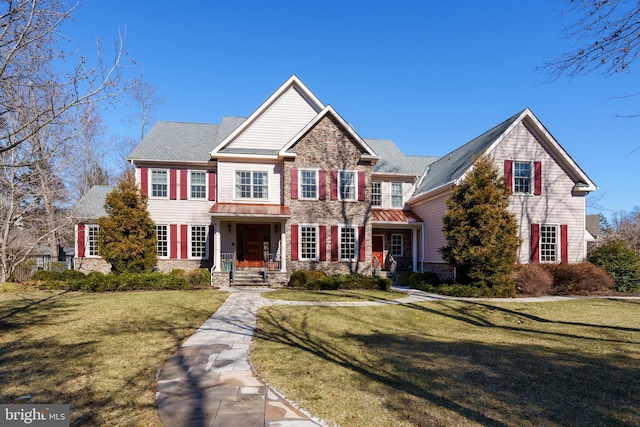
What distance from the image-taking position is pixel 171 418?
3.81 meters

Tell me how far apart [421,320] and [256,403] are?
675 centimetres

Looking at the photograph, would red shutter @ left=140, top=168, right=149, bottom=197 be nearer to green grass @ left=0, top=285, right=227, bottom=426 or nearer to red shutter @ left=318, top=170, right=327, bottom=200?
green grass @ left=0, top=285, right=227, bottom=426

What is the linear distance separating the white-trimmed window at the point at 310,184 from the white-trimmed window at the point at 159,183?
25.4ft

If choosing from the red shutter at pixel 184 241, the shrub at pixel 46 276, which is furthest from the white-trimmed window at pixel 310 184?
the shrub at pixel 46 276

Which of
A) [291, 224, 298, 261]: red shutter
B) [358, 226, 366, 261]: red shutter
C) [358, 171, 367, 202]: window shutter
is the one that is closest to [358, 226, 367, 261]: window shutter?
[358, 226, 366, 261]: red shutter

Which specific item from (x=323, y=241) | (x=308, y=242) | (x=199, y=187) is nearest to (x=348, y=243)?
(x=323, y=241)

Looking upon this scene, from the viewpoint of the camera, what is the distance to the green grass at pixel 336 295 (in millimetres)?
12942

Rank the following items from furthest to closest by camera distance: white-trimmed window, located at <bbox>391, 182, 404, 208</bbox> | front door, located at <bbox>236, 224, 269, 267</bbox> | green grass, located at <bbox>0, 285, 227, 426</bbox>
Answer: white-trimmed window, located at <bbox>391, 182, 404, 208</bbox> → front door, located at <bbox>236, 224, 269, 267</bbox> → green grass, located at <bbox>0, 285, 227, 426</bbox>

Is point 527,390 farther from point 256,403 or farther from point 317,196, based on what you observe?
point 317,196

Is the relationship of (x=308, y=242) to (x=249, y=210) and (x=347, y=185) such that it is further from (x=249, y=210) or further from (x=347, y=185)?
(x=347, y=185)

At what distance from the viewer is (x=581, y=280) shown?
15.9 m

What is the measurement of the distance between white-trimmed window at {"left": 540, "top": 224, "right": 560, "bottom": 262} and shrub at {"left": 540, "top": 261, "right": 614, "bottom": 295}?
1999 mm

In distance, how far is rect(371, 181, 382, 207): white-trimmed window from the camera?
21781 mm

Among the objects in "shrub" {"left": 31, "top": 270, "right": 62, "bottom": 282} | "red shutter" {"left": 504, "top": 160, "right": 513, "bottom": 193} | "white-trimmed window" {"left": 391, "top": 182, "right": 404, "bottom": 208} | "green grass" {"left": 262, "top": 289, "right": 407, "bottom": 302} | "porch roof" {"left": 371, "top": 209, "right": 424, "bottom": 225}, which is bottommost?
"green grass" {"left": 262, "top": 289, "right": 407, "bottom": 302}
